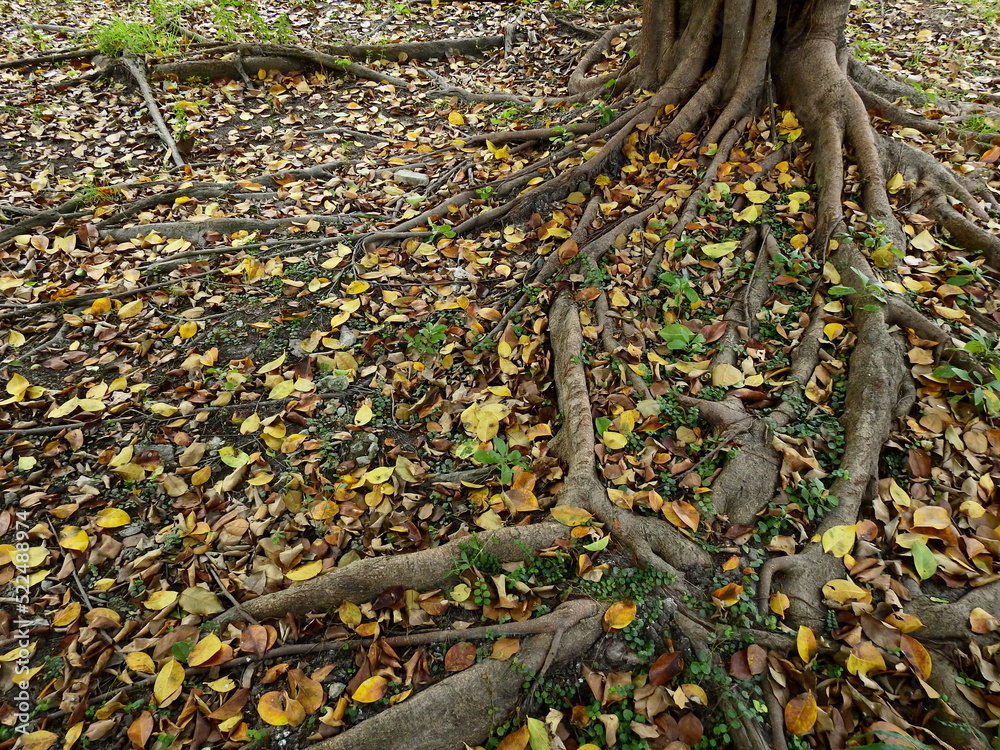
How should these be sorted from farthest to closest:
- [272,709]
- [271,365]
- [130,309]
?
[130,309]
[271,365]
[272,709]

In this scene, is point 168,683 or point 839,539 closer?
point 168,683

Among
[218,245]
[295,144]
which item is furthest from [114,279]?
[295,144]

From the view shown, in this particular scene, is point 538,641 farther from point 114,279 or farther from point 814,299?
→ point 114,279

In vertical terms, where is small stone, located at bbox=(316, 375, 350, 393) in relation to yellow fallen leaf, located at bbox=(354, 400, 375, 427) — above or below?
above

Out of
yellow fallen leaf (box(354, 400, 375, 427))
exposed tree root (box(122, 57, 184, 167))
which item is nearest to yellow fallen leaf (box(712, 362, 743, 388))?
yellow fallen leaf (box(354, 400, 375, 427))

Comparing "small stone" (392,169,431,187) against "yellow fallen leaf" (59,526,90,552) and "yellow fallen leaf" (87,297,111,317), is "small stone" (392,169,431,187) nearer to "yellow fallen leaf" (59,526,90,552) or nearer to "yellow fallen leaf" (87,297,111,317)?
"yellow fallen leaf" (87,297,111,317)

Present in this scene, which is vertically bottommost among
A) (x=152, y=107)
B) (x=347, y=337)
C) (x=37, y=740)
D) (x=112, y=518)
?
(x=37, y=740)

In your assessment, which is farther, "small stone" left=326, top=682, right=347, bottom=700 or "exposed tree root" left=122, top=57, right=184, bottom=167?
"exposed tree root" left=122, top=57, right=184, bottom=167

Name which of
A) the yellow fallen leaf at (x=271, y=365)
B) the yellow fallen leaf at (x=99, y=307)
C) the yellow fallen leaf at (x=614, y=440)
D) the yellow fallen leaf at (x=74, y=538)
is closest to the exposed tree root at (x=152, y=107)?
the yellow fallen leaf at (x=99, y=307)

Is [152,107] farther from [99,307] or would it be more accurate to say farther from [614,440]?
[614,440]

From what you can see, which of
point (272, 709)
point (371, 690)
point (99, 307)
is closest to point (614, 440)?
point (371, 690)

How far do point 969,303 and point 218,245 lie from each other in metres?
4.57

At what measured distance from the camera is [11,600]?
7.53ft

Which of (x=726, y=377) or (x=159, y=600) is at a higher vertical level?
(x=726, y=377)
